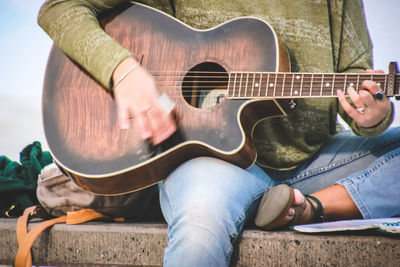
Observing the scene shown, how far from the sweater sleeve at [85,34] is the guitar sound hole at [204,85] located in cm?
21

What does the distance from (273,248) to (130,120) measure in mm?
570

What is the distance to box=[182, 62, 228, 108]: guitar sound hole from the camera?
1039 mm

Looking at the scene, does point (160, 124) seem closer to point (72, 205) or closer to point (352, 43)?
point (72, 205)

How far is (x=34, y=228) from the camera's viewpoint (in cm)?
111

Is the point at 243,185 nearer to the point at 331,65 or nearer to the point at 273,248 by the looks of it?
the point at 273,248

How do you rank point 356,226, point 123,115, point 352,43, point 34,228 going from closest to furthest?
point 356,226 → point 123,115 → point 34,228 → point 352,43

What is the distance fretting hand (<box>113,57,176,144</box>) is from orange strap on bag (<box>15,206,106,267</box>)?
1.37 feet

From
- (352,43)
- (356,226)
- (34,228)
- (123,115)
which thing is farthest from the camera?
(352,43)

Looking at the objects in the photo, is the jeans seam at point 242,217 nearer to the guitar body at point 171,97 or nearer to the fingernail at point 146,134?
the guitar body at point 171,97

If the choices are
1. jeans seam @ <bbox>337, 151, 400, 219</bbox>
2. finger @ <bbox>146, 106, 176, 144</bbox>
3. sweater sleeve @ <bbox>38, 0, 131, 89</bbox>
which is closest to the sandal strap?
jeans seam @ <bbox>337, 151, 400, 219</bbox>

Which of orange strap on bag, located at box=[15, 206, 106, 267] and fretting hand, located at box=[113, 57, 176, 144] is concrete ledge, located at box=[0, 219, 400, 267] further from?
fretting hand, located at box=[113, 57, 176, 144]

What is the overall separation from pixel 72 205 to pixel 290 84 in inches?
35.1

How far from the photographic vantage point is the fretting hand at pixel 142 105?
3.07 feet

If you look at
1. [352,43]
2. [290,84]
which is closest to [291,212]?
[290,84]
